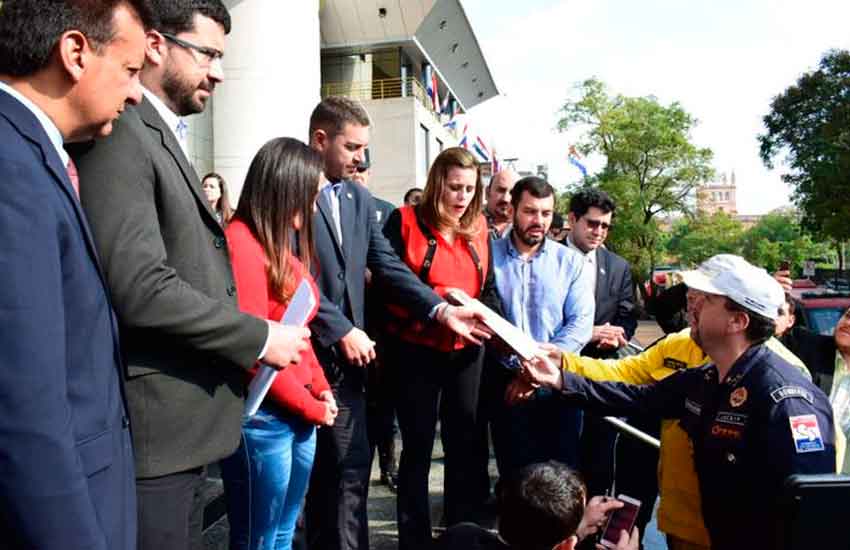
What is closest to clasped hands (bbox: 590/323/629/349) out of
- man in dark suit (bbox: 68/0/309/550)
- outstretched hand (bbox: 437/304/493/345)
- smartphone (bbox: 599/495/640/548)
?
outstretched hand (bbox: 437/304/493/345)

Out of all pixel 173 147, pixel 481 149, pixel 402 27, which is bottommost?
pixel 173 147

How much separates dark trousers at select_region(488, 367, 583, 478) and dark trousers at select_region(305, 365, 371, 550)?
→ 1048 mm

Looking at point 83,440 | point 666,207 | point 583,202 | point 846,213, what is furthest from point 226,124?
point 666,207

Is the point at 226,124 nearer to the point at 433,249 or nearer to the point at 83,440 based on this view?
the point at 433,249

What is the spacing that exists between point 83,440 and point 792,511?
1.76 metres

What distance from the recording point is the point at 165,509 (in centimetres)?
183

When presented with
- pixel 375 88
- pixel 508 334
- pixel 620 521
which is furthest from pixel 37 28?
pixel 375 88

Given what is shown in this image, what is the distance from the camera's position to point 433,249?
3715 mm

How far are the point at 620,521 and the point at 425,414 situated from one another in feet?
3.61

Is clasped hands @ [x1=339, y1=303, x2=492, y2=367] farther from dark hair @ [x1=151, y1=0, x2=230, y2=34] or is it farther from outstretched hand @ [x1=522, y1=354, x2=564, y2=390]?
dark hair @ [x1=151, y1=0, x2=230, y2=34]

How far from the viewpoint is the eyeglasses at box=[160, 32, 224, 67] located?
6.92 feet

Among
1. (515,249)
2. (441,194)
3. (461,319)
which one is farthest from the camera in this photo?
(515,249)

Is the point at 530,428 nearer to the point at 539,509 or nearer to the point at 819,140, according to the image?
the point at 539,509

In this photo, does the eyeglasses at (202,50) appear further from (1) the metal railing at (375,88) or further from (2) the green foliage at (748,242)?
(1) the metal railing at (375,88)
